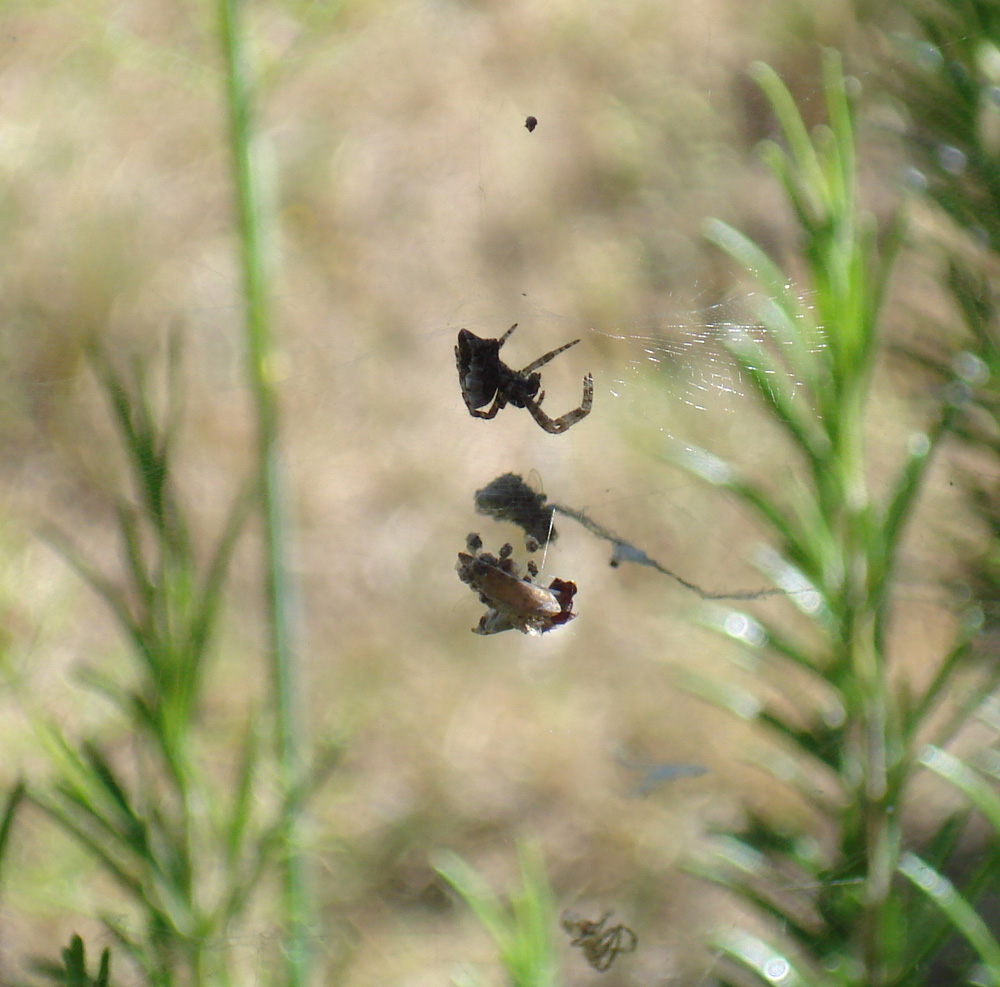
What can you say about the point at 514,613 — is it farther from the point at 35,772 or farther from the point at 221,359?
the point at 35,772

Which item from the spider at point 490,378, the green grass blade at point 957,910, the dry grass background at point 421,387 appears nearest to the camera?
the green grass blade at point 957,910

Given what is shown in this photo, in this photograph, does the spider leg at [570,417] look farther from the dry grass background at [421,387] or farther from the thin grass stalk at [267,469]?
the thin grass stalk at [267,469]

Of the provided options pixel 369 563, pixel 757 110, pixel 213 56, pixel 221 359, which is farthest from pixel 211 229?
pixel 757 110

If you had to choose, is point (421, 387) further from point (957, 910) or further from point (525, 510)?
point (957, 910)

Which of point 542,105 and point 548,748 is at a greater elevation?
point 542,105

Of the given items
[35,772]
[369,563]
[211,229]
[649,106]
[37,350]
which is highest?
[649,106]

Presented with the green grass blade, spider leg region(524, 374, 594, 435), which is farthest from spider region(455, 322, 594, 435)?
the green grass blade

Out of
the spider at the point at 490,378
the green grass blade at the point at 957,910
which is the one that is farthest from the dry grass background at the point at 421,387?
the green grass blade at the point at 957,910
